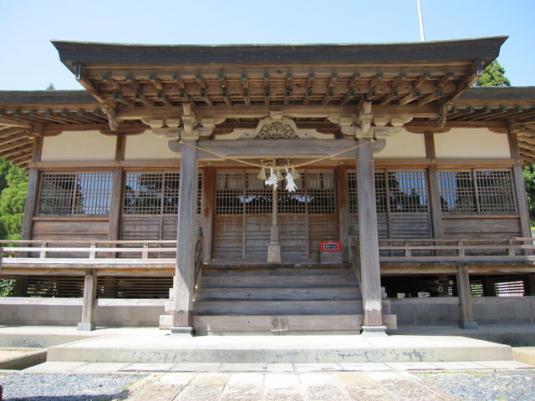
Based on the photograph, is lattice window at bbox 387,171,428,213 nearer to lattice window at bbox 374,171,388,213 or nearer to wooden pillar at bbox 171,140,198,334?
lattice window at bbox 374,171,388,213

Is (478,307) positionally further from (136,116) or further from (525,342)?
(136,116)

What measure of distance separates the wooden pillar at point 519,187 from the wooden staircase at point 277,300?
16.1 feet

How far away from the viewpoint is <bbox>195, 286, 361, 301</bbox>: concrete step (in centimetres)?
789

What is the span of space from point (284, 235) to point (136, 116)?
15.6 ft

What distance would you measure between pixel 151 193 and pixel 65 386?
6.30 meters

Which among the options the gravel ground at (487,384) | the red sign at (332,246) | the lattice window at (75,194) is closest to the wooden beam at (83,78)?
the lattice window at (75,194)

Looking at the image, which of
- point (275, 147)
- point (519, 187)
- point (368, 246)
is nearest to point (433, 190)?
point (519, 187)

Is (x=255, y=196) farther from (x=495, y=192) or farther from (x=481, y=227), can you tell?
(x=495, y=192)

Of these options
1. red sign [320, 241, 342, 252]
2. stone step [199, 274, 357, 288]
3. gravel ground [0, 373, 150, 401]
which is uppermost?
red sign [320, 241, 342, 252]

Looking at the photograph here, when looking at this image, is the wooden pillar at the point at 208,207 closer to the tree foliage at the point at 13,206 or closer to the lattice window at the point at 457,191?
the lattice window at the point at 457,191

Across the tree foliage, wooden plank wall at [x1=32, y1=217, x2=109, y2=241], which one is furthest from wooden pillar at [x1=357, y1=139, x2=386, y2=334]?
the tree foliage

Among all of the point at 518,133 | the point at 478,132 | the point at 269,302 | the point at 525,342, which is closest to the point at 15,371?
the point at 269,302

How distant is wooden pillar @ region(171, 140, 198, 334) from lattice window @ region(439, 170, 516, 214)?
647 cm

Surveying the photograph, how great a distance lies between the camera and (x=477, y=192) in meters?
10.1
